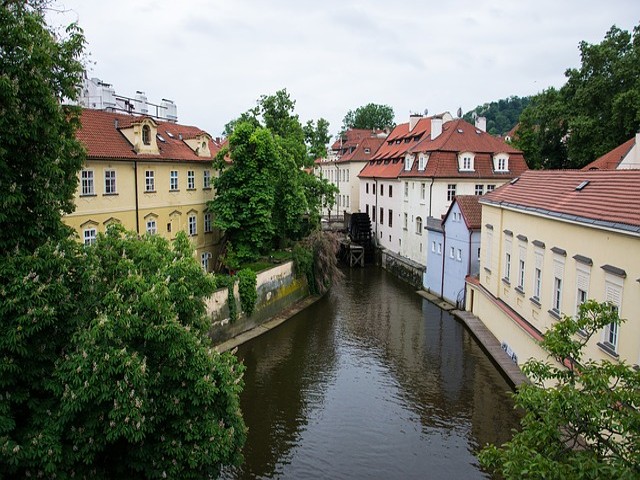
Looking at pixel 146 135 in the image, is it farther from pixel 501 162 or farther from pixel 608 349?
pixel 501 162

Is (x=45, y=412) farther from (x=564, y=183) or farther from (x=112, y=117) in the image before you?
(x=112, y=117)

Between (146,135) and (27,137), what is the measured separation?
16755 millimetres

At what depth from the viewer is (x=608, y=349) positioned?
39.8 ft

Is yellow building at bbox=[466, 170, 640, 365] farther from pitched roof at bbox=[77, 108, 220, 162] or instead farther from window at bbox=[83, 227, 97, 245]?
window at bbox=[83, 227, 97, 245]

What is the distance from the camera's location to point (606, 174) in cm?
1570

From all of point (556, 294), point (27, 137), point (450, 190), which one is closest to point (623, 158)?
point (450, 190)

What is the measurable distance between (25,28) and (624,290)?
1215 cm

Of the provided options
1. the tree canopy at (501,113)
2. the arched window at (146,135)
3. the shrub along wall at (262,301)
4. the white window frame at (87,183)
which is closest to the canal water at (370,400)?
the shrub along wall at (262,301)

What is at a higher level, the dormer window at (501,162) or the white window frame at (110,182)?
the dormer window at (501,162)

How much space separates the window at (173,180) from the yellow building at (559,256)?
13.9 m

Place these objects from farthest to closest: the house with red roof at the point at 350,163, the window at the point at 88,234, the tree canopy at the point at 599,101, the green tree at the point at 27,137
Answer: the house with red roof at the point at 350,163 < the tree canopy at the point at 599,101 < the window at the point at 88,234 < the green tree at the point at 27,137

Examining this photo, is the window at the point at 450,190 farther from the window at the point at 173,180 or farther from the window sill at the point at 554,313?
the window sill at the point at 554,313

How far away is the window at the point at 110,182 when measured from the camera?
22000 millimetres

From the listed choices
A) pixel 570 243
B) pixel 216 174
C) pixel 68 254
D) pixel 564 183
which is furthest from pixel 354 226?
pixel 68 254
